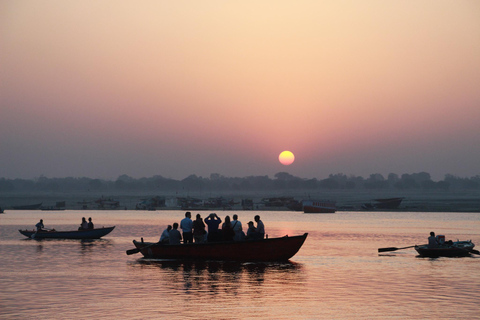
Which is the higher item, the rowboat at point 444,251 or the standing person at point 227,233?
the standing person at point 227,233

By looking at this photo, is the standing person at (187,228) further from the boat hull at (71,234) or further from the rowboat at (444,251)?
the boat hull at (71,234)

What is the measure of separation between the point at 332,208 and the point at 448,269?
161849 millimetres

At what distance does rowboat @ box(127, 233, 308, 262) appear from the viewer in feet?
117

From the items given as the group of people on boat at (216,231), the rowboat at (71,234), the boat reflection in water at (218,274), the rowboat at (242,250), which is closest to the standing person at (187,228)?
the group of people on boat at (216,231)

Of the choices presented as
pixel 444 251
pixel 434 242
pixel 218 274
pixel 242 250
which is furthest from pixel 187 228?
pixel 444 251

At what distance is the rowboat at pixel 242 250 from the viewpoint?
35.7 m

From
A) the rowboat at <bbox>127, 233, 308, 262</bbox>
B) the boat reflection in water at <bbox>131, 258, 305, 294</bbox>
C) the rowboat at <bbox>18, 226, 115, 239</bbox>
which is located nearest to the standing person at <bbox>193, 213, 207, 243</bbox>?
the rowboat at <bbox>127, 233, 308, 262</bbox>

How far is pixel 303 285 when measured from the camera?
2794 centimetres

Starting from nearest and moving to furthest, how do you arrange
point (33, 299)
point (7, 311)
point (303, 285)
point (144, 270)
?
point (7, 311)
point (33, 299)
point (303, 285)
point (144, 270)

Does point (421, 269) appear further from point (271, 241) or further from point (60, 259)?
point (60, 259)

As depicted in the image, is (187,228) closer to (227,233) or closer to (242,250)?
(227,233)

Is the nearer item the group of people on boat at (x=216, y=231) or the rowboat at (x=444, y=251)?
the group of people on boat at (x=216, y=231)

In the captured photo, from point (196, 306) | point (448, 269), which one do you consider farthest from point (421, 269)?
point (196, 306)

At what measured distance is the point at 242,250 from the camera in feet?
117
